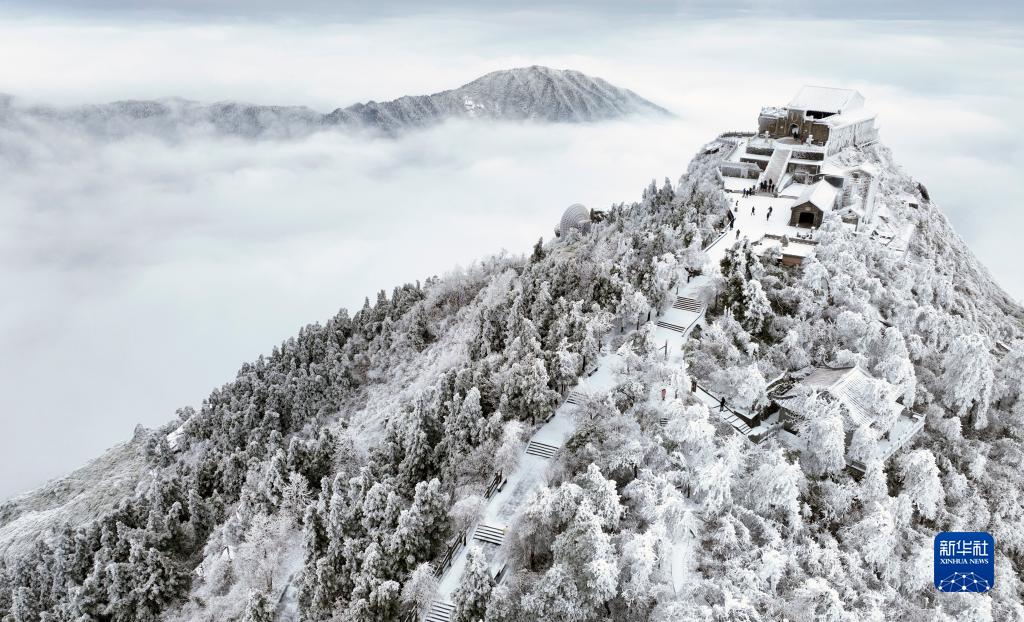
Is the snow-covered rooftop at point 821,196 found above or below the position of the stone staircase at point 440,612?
above

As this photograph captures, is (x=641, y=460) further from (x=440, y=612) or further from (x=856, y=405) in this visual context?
(x=856, y=405)

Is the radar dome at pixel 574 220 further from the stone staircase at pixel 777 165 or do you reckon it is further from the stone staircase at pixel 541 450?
the stone staircase at pixel 541 450

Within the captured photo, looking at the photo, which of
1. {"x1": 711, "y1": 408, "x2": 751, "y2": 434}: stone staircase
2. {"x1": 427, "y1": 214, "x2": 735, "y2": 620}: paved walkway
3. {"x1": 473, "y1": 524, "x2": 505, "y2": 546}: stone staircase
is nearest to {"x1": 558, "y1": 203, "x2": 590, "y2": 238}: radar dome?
{"x1": 427, "y1": 214, "x2": 735, "y2": 620}: paved walkway

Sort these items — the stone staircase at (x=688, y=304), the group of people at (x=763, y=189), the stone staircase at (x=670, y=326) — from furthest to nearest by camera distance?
the group of people at (x=763, y=189) < the stone staircase at (x=688, y=304) < the stone staircase at (x=670, y=326)

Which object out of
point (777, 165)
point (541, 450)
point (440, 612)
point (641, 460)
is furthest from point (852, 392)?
point (777, 165)

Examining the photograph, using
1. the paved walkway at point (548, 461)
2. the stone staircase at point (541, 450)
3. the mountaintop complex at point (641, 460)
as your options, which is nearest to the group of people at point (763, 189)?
the mountaintop complex at point (641, 460)

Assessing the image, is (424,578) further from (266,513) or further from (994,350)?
(994,350)

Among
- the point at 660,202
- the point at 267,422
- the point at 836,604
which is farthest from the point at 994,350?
the point at 267,422
